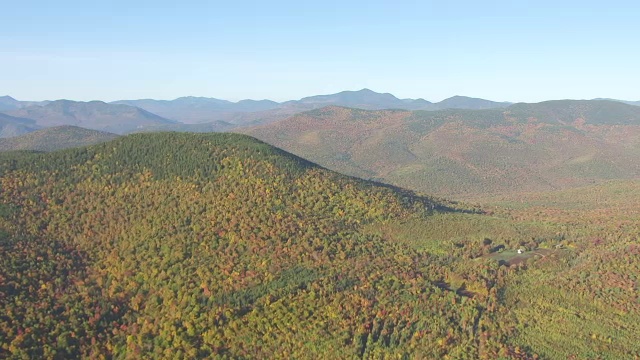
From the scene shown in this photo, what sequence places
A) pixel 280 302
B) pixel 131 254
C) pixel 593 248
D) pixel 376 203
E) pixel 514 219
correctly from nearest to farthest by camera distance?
pixel 280 302 → pixel 131 254 → pixel 593 248 → pixel 376 203 → pixel 514 219

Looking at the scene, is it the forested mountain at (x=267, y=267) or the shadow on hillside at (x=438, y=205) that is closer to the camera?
the forested mountain at (x=267, y=267)

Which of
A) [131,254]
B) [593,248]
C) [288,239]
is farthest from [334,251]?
[593,248]

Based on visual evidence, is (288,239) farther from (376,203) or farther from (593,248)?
(593,248)

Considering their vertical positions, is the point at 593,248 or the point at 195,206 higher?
the point at 195,206

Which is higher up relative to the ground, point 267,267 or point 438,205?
point 438,205

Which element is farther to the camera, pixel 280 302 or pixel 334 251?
pixel 334 251

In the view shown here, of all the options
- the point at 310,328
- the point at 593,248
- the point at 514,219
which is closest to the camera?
the point at 310,328

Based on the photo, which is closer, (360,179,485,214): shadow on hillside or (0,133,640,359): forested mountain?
(0,133,640,359): forested mountain

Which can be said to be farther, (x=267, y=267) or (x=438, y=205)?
(x=438, y=205)
